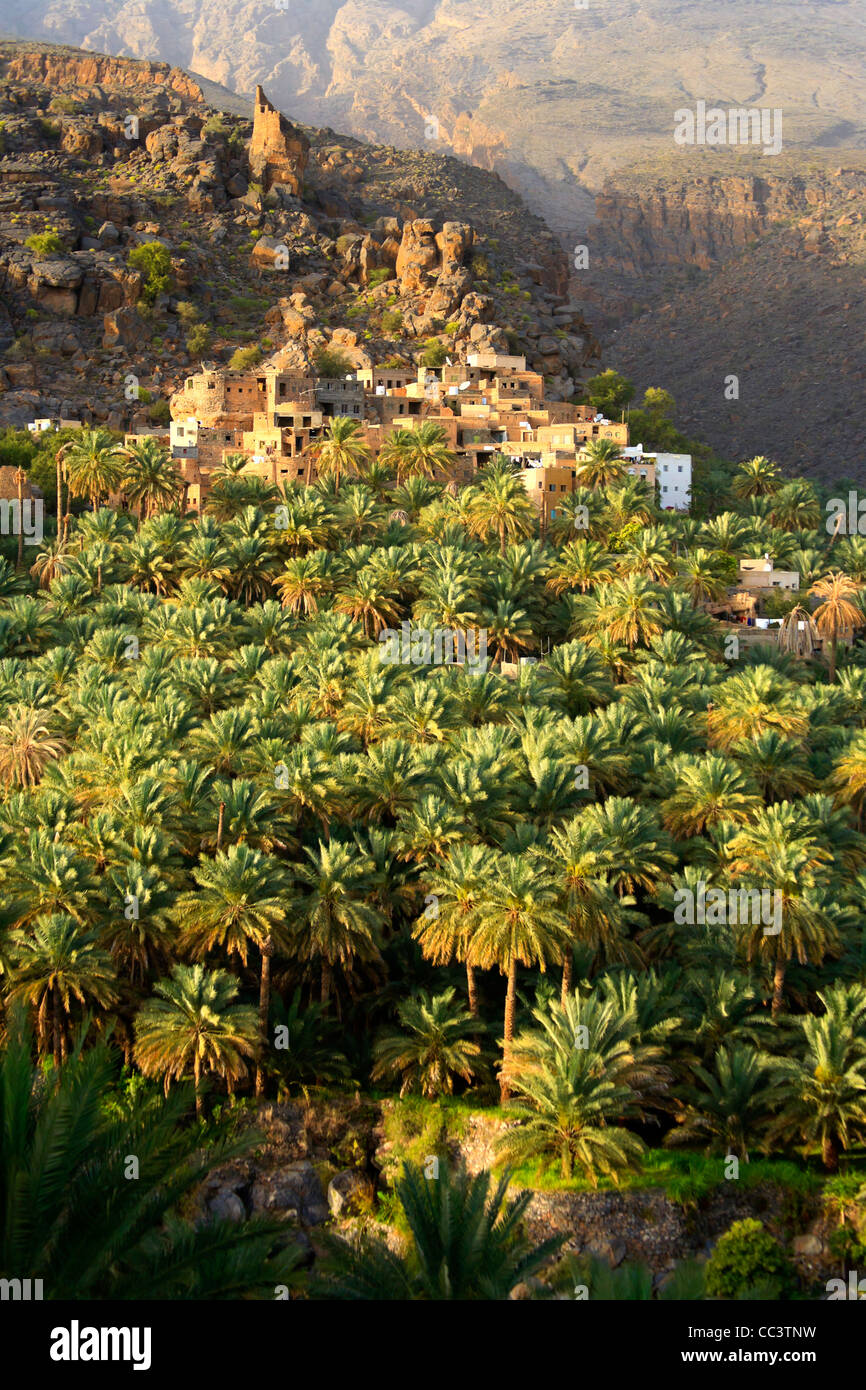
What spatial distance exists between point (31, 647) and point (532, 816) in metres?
21.6

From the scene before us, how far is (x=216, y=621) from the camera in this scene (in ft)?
166

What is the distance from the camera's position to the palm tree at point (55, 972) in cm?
3088

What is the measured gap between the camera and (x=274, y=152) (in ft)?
389

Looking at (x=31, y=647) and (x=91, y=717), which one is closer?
(x=91, y=717)

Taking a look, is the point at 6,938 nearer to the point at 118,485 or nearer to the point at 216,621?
the point at 216,621

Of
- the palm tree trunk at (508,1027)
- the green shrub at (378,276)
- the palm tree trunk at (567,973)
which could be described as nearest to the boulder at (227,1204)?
the palm tree trunk at (508,1027)

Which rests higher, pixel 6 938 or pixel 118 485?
pixel 118 485

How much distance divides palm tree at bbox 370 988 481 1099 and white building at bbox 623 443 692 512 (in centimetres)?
4691

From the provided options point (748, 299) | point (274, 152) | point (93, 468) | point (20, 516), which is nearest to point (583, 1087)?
point (93, 468)

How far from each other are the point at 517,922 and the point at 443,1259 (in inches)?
608

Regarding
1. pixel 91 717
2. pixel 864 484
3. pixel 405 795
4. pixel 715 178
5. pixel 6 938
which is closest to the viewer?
pixel 6 938

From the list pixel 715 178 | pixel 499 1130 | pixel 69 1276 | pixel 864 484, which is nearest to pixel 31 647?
pixel 499 1130

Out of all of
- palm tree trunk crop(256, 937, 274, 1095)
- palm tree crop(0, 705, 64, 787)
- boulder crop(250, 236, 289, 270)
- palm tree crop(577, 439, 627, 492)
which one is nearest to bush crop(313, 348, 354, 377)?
boulder crop(250, 236, 289, 270)
